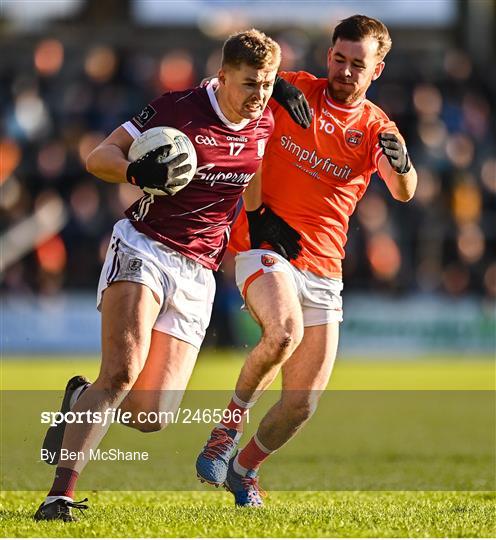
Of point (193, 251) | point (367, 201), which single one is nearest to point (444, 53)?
point (367, 201)

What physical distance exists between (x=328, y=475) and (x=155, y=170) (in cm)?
331

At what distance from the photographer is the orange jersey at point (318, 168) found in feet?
23.5

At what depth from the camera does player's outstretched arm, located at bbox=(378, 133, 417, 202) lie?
6773 millimetres

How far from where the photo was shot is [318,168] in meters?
7.19

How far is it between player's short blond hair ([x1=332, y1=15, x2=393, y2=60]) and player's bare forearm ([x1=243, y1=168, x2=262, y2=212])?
36.9 inches

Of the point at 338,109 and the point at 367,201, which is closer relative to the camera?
the point at 338,109

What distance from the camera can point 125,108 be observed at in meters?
21.8

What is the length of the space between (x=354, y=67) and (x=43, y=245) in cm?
1334

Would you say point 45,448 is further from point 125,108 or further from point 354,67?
point 125,108

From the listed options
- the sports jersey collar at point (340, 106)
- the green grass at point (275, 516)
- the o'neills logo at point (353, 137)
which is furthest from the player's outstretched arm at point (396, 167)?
the green grass at point (275, 516)

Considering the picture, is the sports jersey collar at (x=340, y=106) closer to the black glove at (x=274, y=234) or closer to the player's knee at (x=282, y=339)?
the black glove at (x=274, y=234)

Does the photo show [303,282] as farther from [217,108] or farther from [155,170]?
[155,170]

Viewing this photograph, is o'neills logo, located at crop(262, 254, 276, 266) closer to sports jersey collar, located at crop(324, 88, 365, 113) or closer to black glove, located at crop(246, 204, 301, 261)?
black glove, located at crop(246, 204, 301, 261)

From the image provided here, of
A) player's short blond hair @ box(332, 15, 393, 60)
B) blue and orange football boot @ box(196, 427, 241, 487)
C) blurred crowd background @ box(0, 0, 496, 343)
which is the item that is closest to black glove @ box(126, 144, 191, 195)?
player's short blond hair @ box(332, 15, 393, 60)
